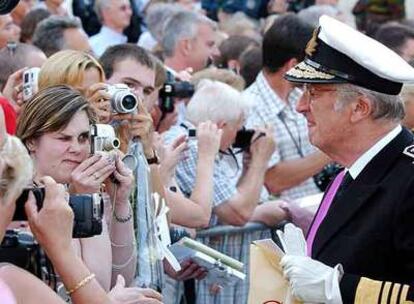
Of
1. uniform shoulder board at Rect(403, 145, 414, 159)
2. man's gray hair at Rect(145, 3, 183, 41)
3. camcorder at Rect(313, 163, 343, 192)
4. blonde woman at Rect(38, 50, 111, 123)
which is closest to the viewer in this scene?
uniform shoulder board at Rect(403, 145, 414, 159)

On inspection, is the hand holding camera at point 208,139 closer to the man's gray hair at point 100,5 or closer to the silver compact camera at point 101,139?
the silver compact camera at point 101,139

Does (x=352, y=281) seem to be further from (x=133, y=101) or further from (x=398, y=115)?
(x=133, y=101)

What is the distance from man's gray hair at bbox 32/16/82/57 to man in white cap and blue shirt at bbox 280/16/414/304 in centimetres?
355

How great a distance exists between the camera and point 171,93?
7.04 metres

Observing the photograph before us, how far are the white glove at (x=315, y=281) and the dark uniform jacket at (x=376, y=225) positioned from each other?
0.04m

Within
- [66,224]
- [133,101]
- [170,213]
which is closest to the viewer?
[66,224]

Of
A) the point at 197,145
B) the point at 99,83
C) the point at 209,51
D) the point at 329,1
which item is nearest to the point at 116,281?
the point at 99,83

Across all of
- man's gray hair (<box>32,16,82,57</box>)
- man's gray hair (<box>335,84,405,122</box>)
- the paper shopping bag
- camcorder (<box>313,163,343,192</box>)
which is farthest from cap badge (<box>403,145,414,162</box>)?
man's gray hair (<box>32,16,82,57</box>)

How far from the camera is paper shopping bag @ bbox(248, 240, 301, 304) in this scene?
4.44m

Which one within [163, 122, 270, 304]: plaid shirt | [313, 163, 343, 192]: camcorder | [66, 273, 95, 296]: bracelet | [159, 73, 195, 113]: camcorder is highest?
[66, 273, 95, 296]: bracelet

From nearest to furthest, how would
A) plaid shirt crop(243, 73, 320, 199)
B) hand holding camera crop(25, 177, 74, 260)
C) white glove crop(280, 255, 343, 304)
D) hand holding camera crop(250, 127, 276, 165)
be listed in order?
hand holding camera crop(25, 177, 74, 260) → white glove crop(280, 255, 343, 304) → hand holding camera crop(250, 127, 276, 165) → plaid shirt crop(243, 73, 320, 199)

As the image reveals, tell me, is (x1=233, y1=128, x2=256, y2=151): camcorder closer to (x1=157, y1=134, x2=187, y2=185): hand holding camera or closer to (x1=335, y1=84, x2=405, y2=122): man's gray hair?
(x1=157, y1=134, x2=187, y2=185): hand holding camera

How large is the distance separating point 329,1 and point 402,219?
9.32 meters

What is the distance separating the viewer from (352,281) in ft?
13.8
